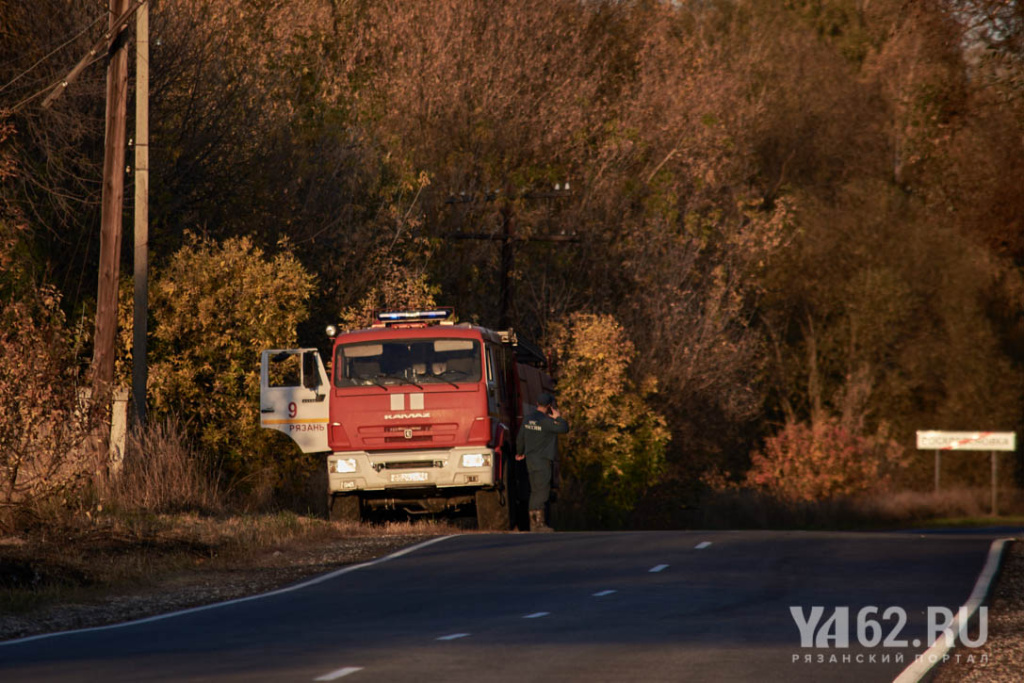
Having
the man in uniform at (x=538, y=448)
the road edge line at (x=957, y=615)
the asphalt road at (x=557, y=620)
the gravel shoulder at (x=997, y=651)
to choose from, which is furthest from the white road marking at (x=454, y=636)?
the man in uniform at (x=538, y=448)

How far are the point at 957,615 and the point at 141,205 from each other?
51.2 feet

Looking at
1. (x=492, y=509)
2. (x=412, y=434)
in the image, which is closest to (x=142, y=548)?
(x=412, y=434)

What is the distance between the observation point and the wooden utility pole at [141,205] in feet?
82.8

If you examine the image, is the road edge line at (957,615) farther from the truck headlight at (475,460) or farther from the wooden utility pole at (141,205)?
the wooden utility pole at (141,205)

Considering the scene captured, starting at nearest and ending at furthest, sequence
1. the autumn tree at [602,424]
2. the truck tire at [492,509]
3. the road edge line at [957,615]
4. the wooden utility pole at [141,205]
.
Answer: the road edge line at [957,615], the truck tire at [492,509], the wooden utility pole at [141,205], the autumn tree at [602,424]

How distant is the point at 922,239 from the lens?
59031mm

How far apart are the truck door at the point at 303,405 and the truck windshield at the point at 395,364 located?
101cm

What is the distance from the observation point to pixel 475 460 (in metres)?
23.5

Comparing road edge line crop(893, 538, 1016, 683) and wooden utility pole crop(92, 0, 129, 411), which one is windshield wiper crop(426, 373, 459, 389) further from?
road edge line crop(893, 538, 1016, 683)

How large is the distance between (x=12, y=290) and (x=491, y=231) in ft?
63.1

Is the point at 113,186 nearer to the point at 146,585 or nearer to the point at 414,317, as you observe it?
the point at 414,317

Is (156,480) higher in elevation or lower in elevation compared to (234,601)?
higher

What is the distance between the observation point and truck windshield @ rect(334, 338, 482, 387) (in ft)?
77.3

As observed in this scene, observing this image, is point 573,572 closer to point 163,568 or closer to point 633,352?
point 163,568
